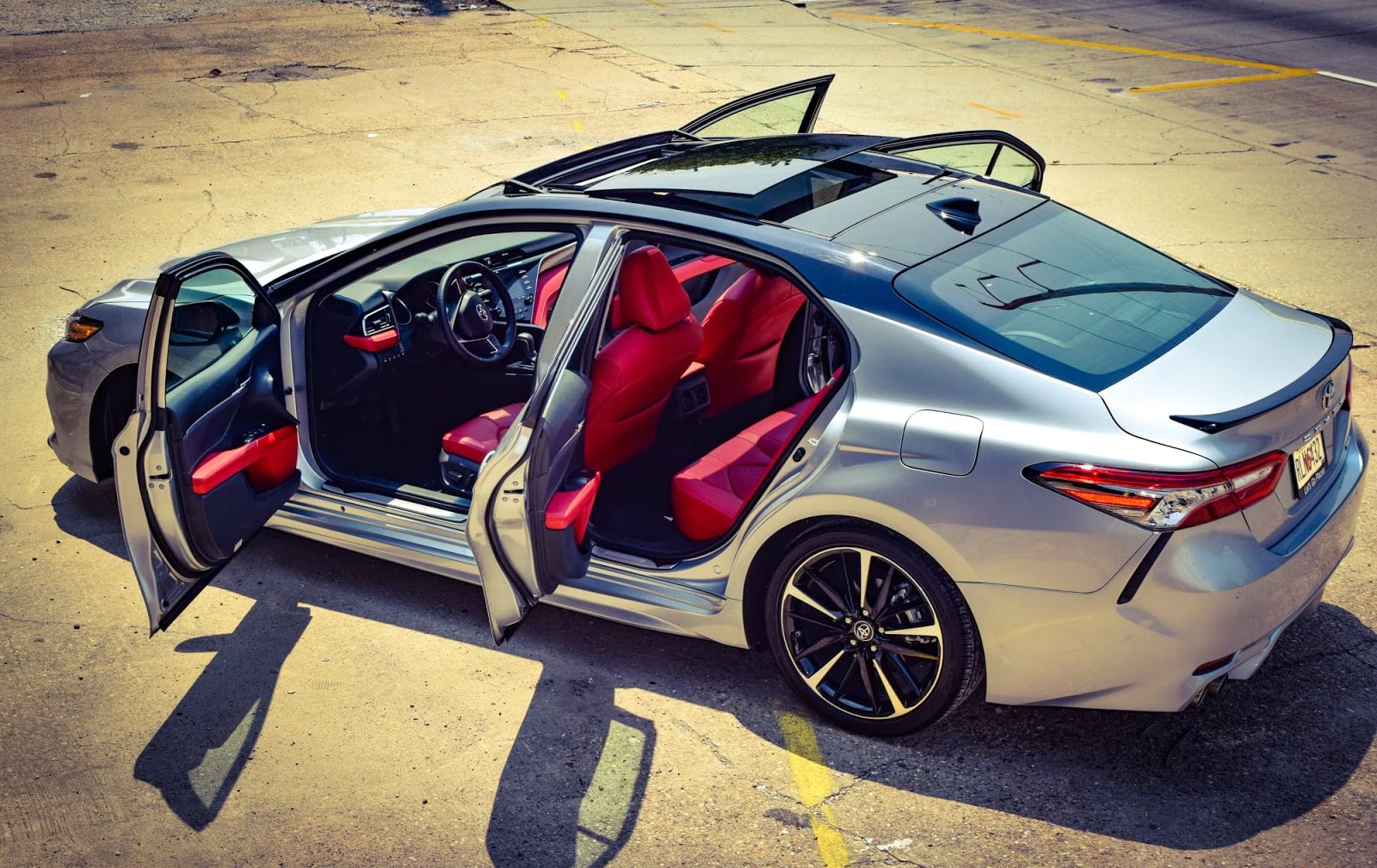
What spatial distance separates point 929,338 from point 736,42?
1392 cm

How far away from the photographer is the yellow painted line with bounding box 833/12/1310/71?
51.3ft

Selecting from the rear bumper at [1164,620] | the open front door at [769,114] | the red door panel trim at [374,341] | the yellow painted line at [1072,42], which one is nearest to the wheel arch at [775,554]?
the rear bumper at [1164,620]

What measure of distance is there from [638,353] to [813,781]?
1.63m

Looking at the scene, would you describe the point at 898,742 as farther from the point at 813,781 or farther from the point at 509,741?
the point at 509,741

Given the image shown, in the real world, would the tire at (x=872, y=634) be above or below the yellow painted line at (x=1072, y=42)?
above

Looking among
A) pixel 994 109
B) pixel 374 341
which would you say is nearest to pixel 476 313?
pixel 374 341

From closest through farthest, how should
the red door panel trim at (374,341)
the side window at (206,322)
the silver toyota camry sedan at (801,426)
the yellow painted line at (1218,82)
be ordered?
the silver toyota camry sedan at (801,426) → the side window at (206,322) → the red door panel trim at (374,341) → the yellow painted line at (1218,82)

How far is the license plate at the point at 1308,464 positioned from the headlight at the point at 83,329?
14.9 ft

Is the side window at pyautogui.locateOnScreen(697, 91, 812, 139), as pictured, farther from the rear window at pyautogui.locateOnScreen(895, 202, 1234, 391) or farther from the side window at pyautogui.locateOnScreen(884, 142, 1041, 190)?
the rear window at pyautogui.locateOnScreen(895, 202, 1234, 391)

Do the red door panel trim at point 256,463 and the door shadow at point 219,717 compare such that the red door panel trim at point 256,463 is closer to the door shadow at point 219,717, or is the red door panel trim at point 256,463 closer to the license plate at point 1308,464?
the door shadow at point 219,717

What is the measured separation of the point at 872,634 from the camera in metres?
3.92

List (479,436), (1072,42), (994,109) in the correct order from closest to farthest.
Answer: (479,436)
(994,109)
(1072,42)

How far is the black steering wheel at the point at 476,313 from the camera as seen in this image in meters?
5.27

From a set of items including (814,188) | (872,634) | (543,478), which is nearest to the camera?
(872,634)
